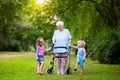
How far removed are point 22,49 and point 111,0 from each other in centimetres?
4057

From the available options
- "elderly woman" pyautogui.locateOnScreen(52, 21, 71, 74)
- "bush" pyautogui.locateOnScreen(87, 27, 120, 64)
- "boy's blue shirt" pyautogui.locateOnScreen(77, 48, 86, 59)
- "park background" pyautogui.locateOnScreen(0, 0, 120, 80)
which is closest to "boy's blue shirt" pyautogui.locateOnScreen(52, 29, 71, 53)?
"elderly woman" pyautogui.locateOnScreen(52, 21, 71, 74)

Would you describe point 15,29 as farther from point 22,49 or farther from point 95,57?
point 95,57

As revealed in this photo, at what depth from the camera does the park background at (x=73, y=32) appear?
55.0 feet

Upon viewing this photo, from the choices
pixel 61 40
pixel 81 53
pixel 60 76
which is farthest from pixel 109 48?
pixel 60 76

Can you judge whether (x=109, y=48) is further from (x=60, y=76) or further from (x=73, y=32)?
(x=73, y=32)

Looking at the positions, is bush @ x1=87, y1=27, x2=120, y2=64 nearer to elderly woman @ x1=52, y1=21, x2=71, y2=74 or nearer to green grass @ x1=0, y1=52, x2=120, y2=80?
green grass @ x1=0, y1=52, x2=120, y2=80

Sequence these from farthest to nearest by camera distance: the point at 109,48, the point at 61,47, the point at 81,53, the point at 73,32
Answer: the point at 73,32
the point at 109,48
the point at 81,53
the point at 61,47

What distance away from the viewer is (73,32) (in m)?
39.9

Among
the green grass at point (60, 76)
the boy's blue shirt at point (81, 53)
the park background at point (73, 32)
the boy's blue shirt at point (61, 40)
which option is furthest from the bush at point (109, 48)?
the boy's blue shirt at point (61, 40)

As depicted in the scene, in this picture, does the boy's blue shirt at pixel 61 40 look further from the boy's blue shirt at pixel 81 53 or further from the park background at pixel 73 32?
the park background at pixel 73 32

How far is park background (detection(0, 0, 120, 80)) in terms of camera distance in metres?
16.8

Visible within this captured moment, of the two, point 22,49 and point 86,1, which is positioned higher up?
point 86,1

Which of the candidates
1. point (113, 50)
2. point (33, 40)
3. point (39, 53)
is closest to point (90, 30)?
point (113, 50)

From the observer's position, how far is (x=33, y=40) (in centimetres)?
7125
